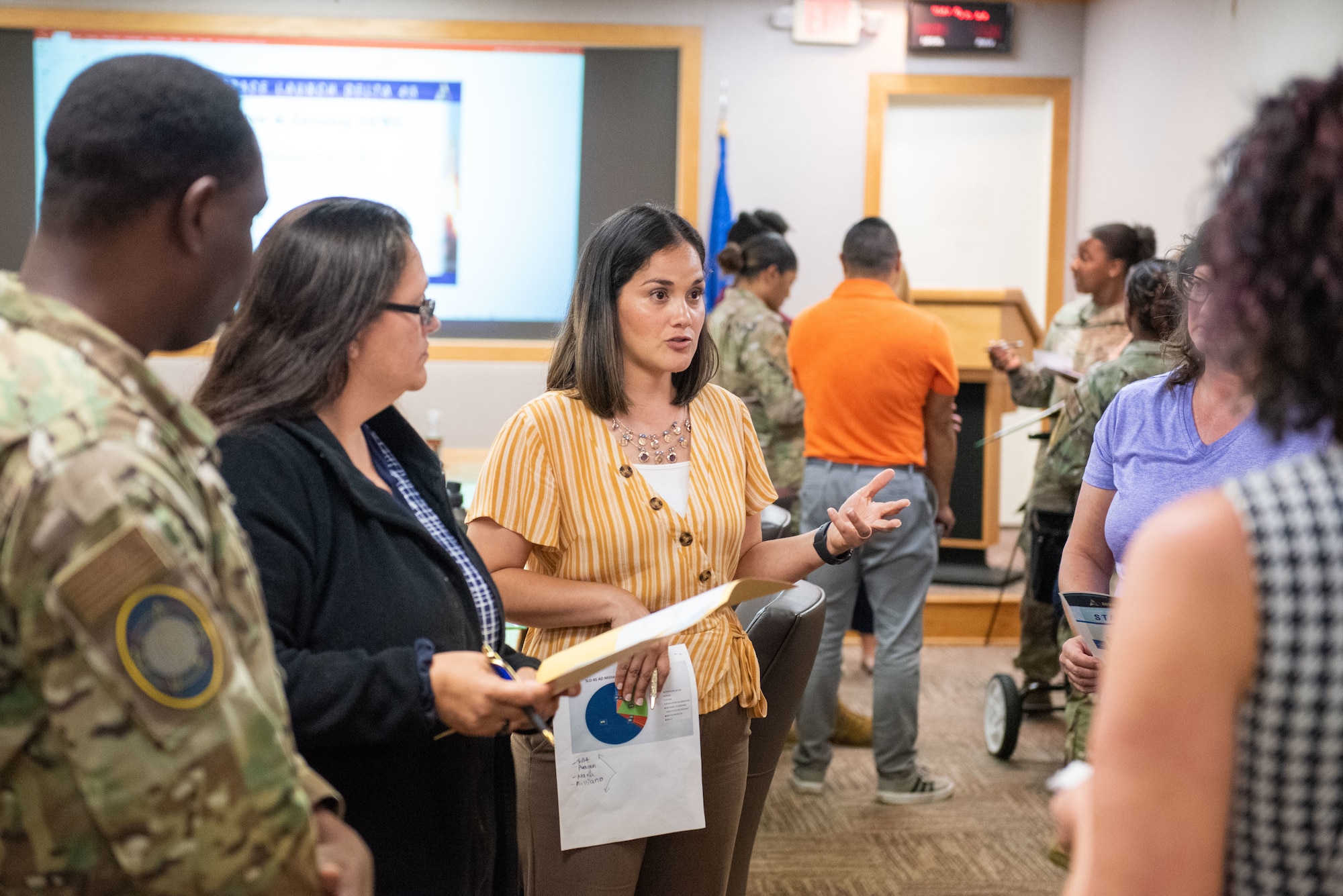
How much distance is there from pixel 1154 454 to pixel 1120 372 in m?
1.41

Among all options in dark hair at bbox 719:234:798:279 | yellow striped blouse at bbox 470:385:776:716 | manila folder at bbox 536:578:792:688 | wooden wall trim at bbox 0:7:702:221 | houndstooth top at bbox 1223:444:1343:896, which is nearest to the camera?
houndstooth top at bbox 1223:444:1343:896

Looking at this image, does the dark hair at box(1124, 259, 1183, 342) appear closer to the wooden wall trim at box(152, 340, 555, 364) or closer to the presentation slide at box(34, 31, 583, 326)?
the wooden wall trim at box(152, 340, 555, 364)

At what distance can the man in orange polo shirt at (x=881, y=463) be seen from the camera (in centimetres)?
356

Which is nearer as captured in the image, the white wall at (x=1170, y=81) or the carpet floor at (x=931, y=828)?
the carpet floor at (x=931, y=828)

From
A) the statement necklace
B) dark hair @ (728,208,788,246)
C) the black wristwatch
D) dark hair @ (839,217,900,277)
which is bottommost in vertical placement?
the black wristwatch

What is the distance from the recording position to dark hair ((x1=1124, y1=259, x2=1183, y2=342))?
2945mm

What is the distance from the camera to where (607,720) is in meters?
1.65

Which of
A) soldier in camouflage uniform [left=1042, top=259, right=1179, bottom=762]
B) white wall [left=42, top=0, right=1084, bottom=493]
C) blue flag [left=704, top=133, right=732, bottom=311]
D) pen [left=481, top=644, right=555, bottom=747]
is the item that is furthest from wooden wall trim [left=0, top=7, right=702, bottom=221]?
pen [left=481, top=644, right=555, bottom=747]

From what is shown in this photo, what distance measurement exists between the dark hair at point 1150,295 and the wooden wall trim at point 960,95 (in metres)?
3.59

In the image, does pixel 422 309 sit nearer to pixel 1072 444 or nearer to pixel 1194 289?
pixel 1194 289

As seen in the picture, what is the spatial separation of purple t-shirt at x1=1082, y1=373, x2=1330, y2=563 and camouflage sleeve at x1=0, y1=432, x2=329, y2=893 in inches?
55.1

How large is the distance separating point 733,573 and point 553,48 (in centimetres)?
526

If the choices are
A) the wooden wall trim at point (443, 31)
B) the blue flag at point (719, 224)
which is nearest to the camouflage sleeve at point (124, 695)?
the blue flag at point (719, 224)

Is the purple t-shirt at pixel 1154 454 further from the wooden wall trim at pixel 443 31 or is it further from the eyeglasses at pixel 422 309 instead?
the wooden wall trim at pixel 443 31
